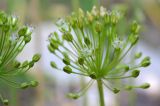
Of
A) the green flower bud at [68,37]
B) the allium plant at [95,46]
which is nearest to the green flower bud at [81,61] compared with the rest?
the allium plant at [95,46]

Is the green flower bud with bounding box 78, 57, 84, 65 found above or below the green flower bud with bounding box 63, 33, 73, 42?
below

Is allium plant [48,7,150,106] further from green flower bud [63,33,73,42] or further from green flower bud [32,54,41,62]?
green flower bud [32,54,41,62]

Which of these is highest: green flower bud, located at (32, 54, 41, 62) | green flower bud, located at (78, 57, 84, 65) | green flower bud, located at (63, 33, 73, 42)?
green flower bud, located at (63, 33, 73, 42)

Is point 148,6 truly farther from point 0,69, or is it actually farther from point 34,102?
point 0,69

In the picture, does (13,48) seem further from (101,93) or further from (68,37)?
(101,93)

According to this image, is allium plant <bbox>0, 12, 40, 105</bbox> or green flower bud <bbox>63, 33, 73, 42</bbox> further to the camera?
green flower bud <bbox>63, 33, 73, 42</bbox>

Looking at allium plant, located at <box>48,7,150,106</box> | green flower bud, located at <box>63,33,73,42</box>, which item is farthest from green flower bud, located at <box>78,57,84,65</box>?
green flower bud, located at <box>63,33,73,42</box>

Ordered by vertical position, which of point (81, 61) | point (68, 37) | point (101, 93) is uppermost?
point (68, 37)

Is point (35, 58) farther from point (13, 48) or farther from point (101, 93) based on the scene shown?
point (101, 93)

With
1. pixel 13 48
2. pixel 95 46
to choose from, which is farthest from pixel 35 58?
pixel 95 46

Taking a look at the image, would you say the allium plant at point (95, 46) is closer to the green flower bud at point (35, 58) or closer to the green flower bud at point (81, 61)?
the green flower bud at point (81, 61)

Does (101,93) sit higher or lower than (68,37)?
lower
